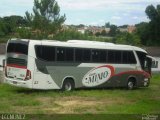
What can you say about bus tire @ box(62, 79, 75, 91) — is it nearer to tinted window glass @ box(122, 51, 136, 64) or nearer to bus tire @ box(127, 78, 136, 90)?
tinted window glass @ box(122, 51, 136, 64)

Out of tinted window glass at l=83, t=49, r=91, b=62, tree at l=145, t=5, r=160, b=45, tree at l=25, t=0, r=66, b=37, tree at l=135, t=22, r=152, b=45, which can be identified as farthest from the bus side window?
tree at l=135, t=22, r=152, b=45

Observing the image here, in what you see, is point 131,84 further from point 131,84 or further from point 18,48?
point 18,48

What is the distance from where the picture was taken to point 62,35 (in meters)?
81.9

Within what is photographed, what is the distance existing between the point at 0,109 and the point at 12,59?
25.0 ft

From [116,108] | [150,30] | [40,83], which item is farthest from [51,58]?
[150,30]

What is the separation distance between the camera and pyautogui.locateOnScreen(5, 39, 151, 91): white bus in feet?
76.6

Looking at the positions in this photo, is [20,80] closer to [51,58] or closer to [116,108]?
[51,58]

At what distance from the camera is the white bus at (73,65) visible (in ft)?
76.6

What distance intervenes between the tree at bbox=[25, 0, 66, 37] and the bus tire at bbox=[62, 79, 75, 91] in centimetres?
5487

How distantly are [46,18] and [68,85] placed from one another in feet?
194

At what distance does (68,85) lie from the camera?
25766 millimetres

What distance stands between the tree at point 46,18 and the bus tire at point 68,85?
54.9m

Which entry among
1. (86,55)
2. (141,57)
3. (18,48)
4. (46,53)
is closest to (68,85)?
(86,55)

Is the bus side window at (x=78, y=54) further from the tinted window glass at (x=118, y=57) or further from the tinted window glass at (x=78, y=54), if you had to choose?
the tinted window glass at (x=118, y=57)
